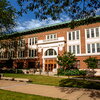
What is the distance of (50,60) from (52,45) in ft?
13.9

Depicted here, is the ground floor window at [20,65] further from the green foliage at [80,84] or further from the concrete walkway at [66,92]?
the concrete walkway at [66,92]

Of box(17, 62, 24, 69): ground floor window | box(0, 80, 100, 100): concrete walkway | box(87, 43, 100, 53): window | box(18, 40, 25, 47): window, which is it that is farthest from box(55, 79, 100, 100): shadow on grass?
box(18, 40, 25, 47): window

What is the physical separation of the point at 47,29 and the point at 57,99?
31.6 metres

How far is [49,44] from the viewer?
1454 inches

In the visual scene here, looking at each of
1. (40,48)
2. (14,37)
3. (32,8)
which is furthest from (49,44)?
(32,8)

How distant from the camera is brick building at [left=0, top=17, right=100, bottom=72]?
31602 mm

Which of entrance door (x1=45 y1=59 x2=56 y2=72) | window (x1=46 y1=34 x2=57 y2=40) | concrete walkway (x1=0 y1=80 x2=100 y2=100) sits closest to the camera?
concrete walkway (x1=0 y1=80 x2=100 y2=100)

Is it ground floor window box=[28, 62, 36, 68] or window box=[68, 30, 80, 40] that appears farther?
ground floor window box=[28, 62, 36, 68]

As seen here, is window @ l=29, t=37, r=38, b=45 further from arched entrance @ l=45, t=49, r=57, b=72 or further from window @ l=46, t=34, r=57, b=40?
arched entrance @ l=45, t=49, r=57, b=72

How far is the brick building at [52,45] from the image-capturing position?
31.6m

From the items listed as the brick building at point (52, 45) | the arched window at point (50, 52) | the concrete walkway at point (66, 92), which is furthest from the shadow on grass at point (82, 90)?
the arched window at point (50, 52)

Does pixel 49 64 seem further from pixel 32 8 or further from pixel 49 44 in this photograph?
pixel 32 8

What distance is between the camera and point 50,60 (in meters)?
36.9

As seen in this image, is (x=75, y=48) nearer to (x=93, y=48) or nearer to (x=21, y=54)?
(x=93, y=48)
